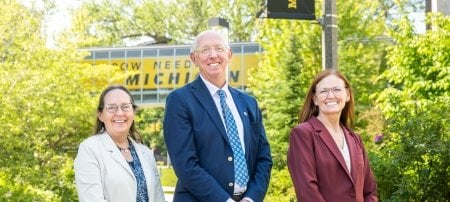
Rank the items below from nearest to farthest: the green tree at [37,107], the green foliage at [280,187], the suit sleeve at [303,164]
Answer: the suit sleeve at [303,164] < the green tree at [37,107] < the green foliage at [280,187]

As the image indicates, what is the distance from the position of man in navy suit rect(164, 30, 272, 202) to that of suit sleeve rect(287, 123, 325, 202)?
0.26 metres

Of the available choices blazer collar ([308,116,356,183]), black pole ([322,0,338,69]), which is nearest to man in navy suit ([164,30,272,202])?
blazer collar ([308,116,356,183])

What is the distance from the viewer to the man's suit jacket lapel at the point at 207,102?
4406mm

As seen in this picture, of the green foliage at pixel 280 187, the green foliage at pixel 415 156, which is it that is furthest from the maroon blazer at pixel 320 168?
the green foliage at pixel 280 187

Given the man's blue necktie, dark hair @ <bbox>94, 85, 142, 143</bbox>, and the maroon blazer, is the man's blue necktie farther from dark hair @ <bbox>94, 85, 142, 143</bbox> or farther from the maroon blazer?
dark hair @ <bbox>94, 85, 142, 143</bbox>

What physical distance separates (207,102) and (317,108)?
26.4 inches

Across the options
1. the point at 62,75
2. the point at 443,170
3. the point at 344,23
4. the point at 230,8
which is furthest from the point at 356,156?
the point at 230,8

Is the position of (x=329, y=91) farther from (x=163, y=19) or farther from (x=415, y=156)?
(x=163, y=19)

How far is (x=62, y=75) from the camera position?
17.3m

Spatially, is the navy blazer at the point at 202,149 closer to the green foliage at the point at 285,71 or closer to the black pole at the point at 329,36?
the black pole at the point at 329,36

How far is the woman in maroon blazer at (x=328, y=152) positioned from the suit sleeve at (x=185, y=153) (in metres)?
0.46

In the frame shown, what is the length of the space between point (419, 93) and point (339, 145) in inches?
411

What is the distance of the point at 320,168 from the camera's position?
14.1 ft

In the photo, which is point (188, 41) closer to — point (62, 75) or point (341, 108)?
point (62, 75)
